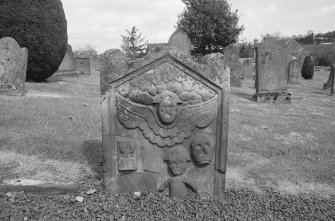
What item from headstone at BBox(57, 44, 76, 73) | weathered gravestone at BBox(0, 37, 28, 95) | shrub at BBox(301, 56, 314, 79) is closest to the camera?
weathered gravestone at BBox(0, 37, 28, 95)

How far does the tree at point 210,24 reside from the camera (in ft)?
76.4

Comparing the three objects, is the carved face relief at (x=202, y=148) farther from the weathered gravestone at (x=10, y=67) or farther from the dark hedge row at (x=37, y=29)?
A: the dark hedge row at (x=37, y=29)

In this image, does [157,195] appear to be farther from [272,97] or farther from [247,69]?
[247,69]

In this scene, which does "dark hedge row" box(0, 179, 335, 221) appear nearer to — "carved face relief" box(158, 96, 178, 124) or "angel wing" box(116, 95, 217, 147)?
"angel wing" box(116, 95, 217, 147)

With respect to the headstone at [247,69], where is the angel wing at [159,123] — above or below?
below

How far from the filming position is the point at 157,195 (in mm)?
3066

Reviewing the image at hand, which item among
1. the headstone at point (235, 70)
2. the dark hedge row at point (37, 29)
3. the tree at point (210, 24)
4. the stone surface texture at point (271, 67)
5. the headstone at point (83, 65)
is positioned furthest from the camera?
the tree at point (210, 24)

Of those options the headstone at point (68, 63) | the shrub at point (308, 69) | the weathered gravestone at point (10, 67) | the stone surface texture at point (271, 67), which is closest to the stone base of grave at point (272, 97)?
the stone surface texture at point (271, 67)

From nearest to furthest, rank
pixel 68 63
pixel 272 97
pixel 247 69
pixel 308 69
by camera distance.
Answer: pixel 272 97, pixel 68 63, pixel 308 69, pixel 247 69

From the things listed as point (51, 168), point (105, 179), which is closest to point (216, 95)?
point (105, 179)

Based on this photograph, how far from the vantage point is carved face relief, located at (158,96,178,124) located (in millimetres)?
2953

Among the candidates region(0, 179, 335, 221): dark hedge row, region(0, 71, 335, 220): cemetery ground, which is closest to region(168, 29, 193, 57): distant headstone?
region(0, 71, 335, 220): cemetery ground

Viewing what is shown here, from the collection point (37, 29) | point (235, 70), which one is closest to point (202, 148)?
point (37, 29)

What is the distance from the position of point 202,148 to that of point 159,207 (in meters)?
0.75
